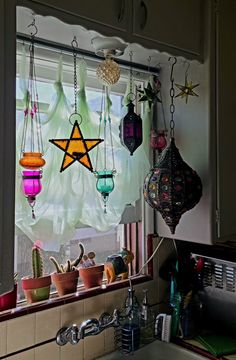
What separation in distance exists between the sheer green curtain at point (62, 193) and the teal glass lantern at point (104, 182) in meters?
0.04

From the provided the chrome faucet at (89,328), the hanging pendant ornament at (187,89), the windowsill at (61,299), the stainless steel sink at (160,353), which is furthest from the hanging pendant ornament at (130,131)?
the stainless steel sink at (160,353)

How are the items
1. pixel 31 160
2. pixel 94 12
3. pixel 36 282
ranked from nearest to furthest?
pixel 94 12 → pixel 31 160 → pixel 36 282

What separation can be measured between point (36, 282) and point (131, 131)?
2.40 feet

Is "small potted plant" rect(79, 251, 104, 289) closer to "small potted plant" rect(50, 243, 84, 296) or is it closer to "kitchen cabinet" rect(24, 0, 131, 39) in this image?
"small potted plant" rect(50, 243, 84, 296)

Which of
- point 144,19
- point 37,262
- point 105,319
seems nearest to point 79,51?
point 144,19

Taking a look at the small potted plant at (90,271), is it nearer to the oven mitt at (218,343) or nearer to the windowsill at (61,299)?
the windowsill at (61,299)

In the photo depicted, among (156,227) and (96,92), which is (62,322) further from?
(96,92)

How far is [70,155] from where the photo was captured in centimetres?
147

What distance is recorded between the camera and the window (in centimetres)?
141

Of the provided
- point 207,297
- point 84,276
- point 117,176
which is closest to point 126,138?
point 117,176

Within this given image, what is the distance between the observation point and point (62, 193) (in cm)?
150

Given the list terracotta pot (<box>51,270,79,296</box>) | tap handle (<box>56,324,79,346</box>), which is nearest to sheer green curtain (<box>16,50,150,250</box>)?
terracotta pot (<box>51,270,79,296</box>)

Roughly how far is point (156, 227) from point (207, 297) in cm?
41

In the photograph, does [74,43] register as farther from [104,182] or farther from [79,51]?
[104,182]
